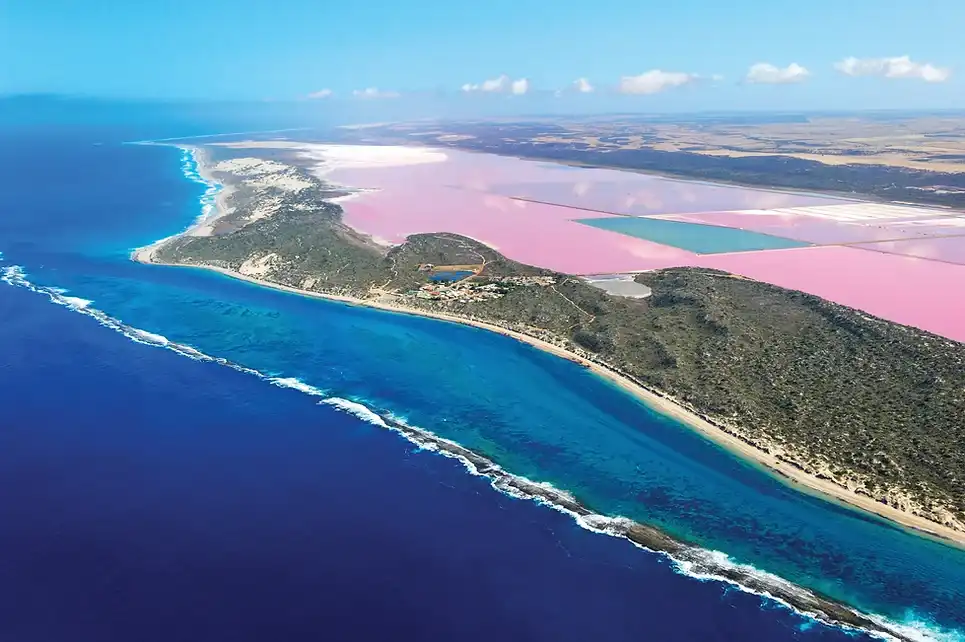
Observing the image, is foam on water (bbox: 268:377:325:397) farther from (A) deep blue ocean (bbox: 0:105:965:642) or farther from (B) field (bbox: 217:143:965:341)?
(B) field (bbox: 217:143:965:341)

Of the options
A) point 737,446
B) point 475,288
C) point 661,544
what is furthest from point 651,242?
point 661,544

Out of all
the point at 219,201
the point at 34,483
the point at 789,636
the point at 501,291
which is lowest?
the point at 789,636

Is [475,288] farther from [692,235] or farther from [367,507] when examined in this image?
[692,235]

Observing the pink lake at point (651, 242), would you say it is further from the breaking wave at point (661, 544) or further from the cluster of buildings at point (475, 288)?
the breaking wave at point (661, 544)

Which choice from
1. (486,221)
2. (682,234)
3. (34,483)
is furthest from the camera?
(486,221)

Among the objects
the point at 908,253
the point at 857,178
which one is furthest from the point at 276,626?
the point at 857,178

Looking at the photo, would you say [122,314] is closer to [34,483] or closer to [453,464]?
[34,483]

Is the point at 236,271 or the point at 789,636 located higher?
the point at 236,271

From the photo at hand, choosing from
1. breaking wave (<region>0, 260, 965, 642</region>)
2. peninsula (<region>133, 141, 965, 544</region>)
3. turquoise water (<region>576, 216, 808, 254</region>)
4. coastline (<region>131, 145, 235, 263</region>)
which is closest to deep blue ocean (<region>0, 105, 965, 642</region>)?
breaking wave (<region>0, 260, 965, 642</region>)
